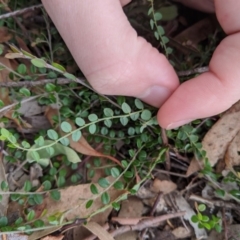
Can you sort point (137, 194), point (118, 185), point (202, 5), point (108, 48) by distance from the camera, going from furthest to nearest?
point (202, 5) → point (137, 194) → point (118, 185) → point (108, 48)

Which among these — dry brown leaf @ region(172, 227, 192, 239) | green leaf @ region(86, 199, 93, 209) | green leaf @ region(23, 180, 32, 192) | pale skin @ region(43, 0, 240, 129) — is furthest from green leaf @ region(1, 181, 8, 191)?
dry brown leaf @ region(172, 227, 192, 239)

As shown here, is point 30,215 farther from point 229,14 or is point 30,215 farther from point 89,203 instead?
point 229,14

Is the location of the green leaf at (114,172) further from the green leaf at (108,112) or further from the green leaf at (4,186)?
the green leaf at (4,186)

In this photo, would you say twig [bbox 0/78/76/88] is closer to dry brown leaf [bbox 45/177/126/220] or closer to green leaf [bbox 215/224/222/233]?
dry brown leaf [bbox 45/177/126/220]

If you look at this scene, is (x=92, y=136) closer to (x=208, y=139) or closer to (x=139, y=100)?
(x=139, y=100)

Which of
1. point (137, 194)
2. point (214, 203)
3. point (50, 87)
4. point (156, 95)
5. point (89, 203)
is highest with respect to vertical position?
point (50, 87)

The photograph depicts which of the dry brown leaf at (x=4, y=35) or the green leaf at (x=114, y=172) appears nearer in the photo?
the green leaf at (x=114, y=172)

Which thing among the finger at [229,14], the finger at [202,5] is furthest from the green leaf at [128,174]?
the finger at [202,5]

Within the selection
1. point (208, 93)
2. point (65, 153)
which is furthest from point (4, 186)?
point (208, 93)
